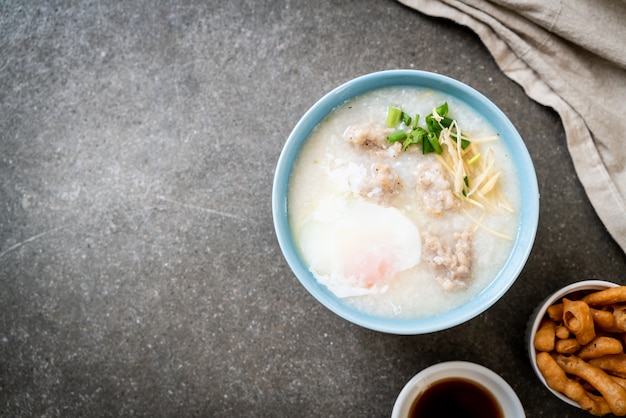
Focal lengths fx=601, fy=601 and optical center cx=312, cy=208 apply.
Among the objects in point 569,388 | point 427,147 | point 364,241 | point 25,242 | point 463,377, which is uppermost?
point 427,147

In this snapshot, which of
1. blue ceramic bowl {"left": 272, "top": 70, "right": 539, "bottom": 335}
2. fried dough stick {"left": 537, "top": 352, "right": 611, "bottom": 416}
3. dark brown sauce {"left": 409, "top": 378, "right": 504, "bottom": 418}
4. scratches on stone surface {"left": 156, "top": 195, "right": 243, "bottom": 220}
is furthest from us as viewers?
scratches on stone surface {"left": 156, "top": 195, "right": 243, "bottom": 220}

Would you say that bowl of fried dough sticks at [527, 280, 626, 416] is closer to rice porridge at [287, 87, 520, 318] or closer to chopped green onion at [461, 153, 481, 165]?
rice porridge at [287, 87, 520, 318]

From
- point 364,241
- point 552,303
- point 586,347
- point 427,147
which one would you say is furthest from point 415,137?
point 586,347

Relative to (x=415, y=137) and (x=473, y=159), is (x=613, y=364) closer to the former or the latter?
(x=473, y=159)

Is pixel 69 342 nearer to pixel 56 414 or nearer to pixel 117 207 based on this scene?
pixel 56 414

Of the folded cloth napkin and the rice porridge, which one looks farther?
the folded cloth napkin

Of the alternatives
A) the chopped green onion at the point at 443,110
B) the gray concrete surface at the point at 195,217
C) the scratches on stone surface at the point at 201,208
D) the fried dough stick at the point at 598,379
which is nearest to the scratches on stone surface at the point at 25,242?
the gray concrete surface at the point at 195,217

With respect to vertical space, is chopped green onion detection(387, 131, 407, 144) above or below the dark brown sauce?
above

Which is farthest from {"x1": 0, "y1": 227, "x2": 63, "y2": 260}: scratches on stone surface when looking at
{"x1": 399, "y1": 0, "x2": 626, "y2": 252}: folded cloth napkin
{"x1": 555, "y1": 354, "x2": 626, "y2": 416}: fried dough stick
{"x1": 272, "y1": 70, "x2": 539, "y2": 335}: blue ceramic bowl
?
{"x1": 555, "y1": 354, "x2": 626, "y2": 416}: fried dough stick
